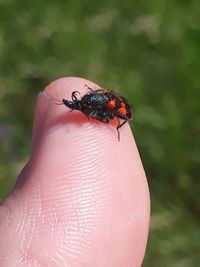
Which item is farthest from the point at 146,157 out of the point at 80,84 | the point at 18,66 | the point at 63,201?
the point at 63,201

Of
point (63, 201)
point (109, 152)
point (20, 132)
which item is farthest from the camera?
→ point (20, 132)

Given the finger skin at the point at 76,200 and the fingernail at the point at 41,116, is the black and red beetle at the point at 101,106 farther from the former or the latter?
the fingernail at the point at 41,116

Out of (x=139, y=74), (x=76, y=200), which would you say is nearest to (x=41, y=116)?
(x=76, y=200)

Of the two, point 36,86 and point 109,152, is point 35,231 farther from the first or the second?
point 36,86

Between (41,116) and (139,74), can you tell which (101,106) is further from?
(139,74)

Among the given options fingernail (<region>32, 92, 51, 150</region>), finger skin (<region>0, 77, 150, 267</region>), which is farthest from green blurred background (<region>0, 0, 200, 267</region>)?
finger skin (<region>0, 77, 150, 267</region>)

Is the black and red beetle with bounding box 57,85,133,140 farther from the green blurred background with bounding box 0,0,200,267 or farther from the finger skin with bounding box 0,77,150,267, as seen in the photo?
the green blurred background with bounding box 0,0,200,267

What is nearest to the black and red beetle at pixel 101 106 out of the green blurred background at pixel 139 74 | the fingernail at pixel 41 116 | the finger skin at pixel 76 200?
the finger skin at pixel 76 200
